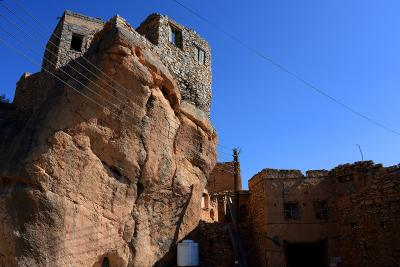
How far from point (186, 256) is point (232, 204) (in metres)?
7.72

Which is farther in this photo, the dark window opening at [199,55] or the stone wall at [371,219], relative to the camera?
the dark window opening at [199,55]

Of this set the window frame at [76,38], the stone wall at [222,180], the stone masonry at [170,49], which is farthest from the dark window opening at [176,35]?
the stone wall at [222,180]

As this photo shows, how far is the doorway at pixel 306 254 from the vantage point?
17.9m

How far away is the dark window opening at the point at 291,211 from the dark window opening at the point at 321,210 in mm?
876

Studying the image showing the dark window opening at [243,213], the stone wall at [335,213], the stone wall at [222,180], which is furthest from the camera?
the stone wall at [222,180]

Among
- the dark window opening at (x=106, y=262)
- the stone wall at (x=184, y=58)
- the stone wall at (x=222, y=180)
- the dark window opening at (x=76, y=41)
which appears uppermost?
the dark window opening at (x=76, y=41)

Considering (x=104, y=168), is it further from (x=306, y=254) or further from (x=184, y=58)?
(x=306, y=254)

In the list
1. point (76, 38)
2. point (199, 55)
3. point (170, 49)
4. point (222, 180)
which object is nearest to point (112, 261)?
point (170, 49)

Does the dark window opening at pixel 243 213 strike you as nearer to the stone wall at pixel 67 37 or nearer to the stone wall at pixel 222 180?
the stone wall at pixel 222 180

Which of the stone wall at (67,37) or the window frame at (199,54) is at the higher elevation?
the stone wall at (67,37)

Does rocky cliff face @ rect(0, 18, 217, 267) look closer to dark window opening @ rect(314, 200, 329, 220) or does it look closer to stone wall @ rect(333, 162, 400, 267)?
dark window opening @ rect(314, 200, 329, 220)

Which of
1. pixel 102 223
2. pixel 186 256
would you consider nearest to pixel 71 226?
pixel 102 223

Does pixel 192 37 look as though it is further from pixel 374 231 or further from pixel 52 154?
pixel 374 231

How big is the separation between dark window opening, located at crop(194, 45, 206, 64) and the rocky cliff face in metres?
3.70
